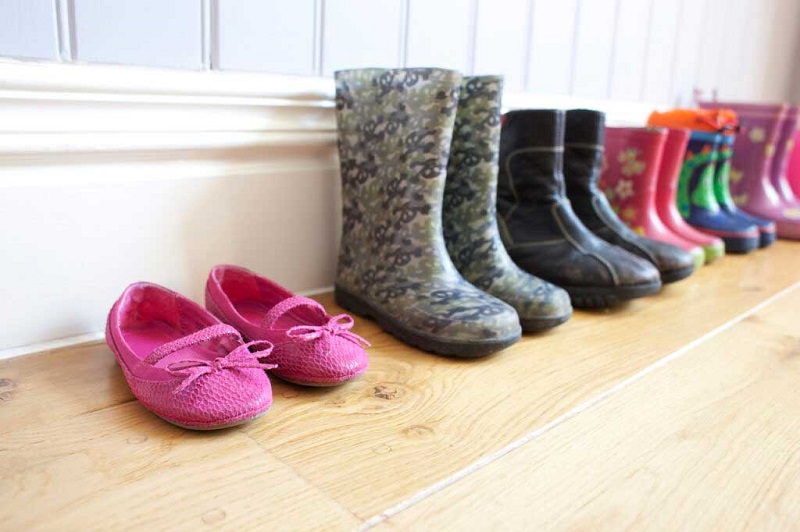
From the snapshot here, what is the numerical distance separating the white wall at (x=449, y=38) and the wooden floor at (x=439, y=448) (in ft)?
1.11

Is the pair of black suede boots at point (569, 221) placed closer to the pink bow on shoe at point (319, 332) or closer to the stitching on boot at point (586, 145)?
the stitching on boot at point (586, 145)

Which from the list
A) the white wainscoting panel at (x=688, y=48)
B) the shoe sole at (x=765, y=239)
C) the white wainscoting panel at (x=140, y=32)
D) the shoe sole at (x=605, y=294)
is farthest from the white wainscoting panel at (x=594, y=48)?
the white wainscoting panel at (x=140, y=32)

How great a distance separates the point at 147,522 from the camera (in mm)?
459

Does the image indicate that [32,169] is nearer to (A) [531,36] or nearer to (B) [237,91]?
(B) [237,91]

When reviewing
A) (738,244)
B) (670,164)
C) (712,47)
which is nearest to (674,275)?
(670,164)

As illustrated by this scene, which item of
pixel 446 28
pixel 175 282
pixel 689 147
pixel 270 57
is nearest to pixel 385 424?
pixel 175 282

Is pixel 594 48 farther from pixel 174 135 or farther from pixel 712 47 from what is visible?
→ pixel 174 135

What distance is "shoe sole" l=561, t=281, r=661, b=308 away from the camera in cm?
96

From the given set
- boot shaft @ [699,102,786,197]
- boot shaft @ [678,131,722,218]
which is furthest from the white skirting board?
boot shaft @ [699,102,786,197]

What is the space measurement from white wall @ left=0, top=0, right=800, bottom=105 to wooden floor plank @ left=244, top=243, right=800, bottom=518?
390 millimetres

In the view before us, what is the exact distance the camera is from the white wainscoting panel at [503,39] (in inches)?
46.1

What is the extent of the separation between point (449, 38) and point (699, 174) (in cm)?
65

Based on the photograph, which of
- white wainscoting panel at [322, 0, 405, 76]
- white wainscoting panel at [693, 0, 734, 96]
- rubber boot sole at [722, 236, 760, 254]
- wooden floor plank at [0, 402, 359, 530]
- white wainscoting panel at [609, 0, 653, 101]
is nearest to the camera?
wooden floor plank at [0, 402, 359, 530]

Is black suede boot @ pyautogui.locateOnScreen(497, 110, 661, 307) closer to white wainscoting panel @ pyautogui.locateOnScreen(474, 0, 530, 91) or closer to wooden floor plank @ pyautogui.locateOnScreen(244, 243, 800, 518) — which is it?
wooden floor plank @ pyautogui.locateOnScreen(244, 243, 800, 518)
